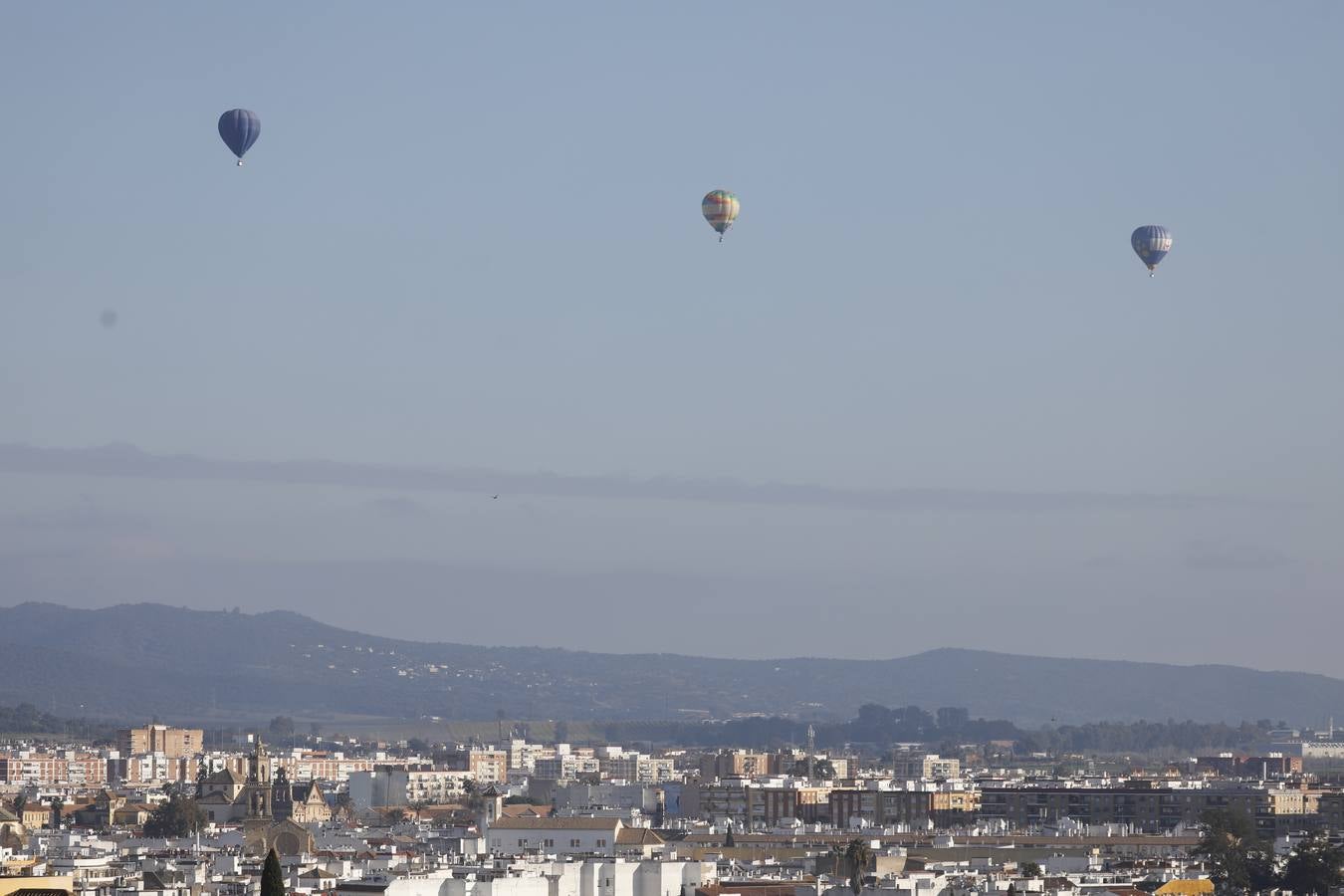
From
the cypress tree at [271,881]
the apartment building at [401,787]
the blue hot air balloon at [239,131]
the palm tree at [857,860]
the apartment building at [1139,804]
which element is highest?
the blue hot air balloon at [239,131]

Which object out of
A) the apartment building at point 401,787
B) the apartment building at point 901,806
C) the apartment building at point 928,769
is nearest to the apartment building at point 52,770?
the apartment building at point 401,787

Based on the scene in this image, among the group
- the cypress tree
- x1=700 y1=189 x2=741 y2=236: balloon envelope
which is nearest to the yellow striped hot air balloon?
x1=700 y1=189 x2=741 y2=236: balloon envelope

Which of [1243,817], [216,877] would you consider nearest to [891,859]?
[216,877]

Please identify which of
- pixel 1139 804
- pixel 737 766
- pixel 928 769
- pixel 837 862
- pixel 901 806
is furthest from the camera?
pixel 928 769

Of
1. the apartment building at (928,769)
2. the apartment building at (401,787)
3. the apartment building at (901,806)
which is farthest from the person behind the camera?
the apartment building at (928,769)

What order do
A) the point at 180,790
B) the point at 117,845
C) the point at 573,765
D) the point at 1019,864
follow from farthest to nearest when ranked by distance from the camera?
the point at 573,765 < the point at 180,790 < the point at 117,845 < the point at 1019,864

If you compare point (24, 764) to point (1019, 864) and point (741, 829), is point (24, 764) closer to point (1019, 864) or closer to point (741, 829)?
point (741, 829)

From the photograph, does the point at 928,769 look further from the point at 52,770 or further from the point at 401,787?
the point at 52,770

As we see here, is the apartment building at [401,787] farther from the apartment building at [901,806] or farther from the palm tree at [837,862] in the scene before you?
the palm tree at [837,862]

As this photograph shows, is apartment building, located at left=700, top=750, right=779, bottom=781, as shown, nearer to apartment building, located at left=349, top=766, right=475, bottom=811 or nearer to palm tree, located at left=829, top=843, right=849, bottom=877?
apartment building, located at left=349, top=766, right=475, bottom=811

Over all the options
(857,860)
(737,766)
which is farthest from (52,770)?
(857,860)

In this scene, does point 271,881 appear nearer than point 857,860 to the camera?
Yes
